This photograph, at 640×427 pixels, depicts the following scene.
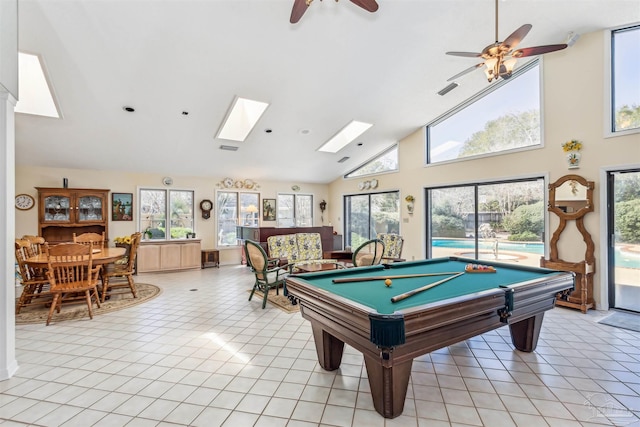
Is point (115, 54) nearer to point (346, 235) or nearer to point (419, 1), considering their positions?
point (419, 1)

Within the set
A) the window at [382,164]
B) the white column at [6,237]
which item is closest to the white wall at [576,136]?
the window at [382,164]

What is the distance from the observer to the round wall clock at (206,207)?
26.4ft

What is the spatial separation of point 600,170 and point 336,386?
4.87m

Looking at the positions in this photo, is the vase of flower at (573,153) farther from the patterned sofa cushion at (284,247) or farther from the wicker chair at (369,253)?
the patterned sofa cushion at (284,247)

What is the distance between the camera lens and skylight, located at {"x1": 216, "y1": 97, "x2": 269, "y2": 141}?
19.2 feet

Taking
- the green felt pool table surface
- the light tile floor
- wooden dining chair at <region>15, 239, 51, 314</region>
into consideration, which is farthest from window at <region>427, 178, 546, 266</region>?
wooden dining chair at <region>15, 239, 51, 314</region>

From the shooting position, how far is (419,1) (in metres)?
3.45

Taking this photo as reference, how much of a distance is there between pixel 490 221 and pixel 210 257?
682cm

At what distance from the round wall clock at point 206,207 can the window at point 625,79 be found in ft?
27.5

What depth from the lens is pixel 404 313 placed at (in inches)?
69.2

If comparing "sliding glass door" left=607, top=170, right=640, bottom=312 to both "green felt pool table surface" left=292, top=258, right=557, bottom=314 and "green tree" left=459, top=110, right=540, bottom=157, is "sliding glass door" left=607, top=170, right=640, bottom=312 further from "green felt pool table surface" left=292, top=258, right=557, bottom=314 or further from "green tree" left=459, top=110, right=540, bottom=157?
"green felt pool table surface" left=292, top=258, right=557, bottom=314

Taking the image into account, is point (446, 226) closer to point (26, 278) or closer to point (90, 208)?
point (26, 278)

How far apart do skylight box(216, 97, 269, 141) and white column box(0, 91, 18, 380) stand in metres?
3.44

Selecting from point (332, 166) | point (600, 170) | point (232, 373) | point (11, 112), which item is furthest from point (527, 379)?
point (332, 166)
